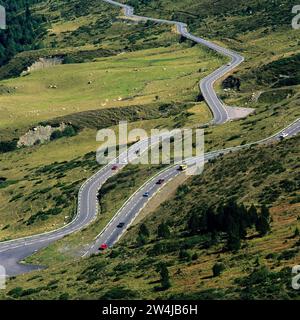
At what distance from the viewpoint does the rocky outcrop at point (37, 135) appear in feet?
419

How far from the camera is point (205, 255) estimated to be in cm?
5103

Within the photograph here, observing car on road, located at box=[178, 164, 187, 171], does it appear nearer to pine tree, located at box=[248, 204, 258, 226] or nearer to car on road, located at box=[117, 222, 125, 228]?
car on road, located at box=[117, 222, 125, 228]

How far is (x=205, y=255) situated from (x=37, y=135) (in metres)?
81.1

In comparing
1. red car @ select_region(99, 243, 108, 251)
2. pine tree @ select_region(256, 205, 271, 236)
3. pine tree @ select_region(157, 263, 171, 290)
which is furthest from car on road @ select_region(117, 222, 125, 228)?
pine tree @ select_region(157, 263, 171, 290)

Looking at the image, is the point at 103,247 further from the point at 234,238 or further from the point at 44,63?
the point at 44,63

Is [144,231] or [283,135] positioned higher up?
[283,135]

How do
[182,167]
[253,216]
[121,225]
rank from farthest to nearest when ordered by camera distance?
[182,167]
[121,225]
[253,216]

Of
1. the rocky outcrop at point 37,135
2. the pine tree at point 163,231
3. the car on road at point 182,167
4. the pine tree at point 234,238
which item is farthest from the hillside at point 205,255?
the rocky outcrop at point 37,135

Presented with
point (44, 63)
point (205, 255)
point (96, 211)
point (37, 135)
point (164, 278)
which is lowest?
point (37, 135)

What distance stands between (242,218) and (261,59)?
335ft

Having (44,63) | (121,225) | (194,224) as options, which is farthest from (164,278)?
(44,63)

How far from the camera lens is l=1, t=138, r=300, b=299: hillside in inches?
1720

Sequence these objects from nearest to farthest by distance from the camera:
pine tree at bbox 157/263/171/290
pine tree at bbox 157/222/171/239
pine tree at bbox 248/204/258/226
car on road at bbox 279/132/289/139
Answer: pine tree at bbox 157/263/171/290
pine tree at bbox 248/204/258/226
pine tree at bbox 157/222/171/239
car on road at bbox 279/132/289/139

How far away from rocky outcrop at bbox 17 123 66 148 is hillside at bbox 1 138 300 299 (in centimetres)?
5432
